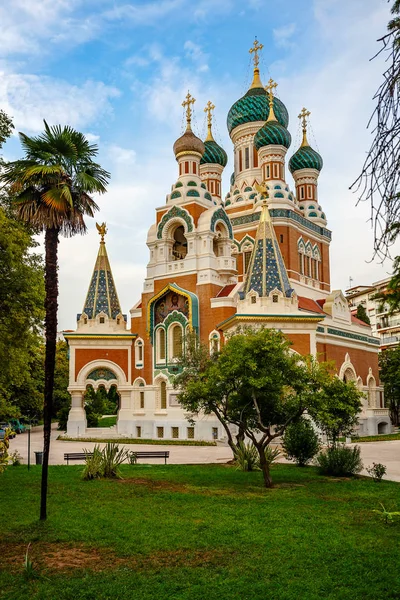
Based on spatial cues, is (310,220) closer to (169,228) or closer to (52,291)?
(169,228)

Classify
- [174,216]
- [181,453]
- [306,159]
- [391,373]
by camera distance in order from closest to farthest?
[181,453] → [174,216] → [391,373] → [306,159]

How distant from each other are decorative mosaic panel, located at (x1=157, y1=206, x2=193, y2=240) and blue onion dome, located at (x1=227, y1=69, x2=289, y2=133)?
9.65 meters

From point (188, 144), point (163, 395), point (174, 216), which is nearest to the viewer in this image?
point (163, 395)

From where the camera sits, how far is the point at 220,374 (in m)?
14.0

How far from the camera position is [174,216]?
31547mm

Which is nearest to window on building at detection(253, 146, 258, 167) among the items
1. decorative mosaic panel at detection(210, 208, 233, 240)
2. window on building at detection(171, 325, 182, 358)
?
decorative mosaic panel at detection(210, 208, 233, 240)

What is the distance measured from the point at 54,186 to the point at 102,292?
23050 millimetres

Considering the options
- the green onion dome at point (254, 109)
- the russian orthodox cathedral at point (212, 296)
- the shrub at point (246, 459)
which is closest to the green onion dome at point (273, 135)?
the russian orthodox cathedral at point (212, 296)

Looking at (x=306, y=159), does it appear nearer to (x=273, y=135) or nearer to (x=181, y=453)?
(x=273, y=135)

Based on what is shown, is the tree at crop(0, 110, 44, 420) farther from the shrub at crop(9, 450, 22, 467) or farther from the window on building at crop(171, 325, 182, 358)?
the window on building at crop(171, 325, 182, 358)

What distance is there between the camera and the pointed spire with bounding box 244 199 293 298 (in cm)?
2650

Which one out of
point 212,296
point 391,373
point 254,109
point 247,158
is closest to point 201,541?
point 212,296

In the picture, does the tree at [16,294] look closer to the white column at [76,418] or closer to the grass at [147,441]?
the grass at [147,441]

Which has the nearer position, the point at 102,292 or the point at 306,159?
the point at 102,292
